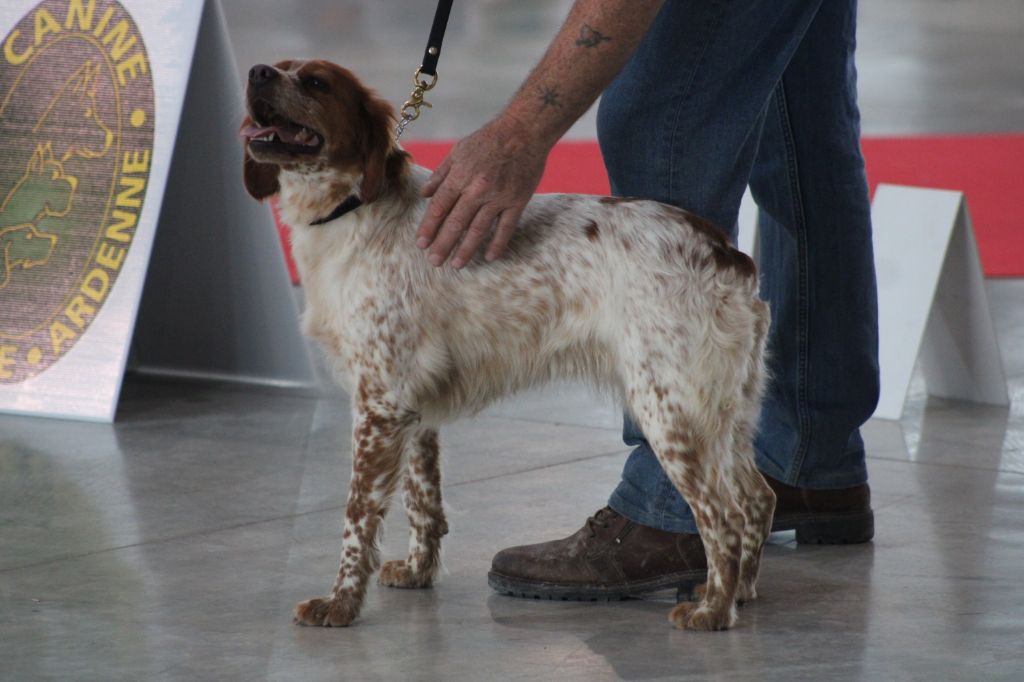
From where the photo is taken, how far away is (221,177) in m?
4.46

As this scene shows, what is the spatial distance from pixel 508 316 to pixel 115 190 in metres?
2.15

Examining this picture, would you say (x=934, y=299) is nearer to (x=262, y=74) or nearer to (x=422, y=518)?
(x=422, y=518)

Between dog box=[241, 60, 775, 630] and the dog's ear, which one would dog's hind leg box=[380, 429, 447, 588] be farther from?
the dog's ear

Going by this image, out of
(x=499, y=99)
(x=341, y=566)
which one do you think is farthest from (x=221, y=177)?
(x=499, y=99)

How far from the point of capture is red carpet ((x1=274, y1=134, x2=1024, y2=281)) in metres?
7.12

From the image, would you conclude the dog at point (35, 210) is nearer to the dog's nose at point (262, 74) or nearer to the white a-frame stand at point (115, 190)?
the white a-frame stand at point (115, 190)

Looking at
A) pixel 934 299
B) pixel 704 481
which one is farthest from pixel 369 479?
pixel 934 299

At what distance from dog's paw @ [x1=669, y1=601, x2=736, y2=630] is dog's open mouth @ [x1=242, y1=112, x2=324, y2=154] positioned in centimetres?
106

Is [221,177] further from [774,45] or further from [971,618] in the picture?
[971,618]

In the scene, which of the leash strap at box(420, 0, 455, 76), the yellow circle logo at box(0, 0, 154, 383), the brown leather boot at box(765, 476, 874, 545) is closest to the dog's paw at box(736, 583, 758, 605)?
the brown leather boot at box(765, 476, 874, 545)

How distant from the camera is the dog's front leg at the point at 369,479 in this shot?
2561 millimetres

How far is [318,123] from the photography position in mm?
2539

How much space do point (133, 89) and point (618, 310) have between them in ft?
7.77

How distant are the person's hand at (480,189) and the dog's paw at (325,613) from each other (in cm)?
62
